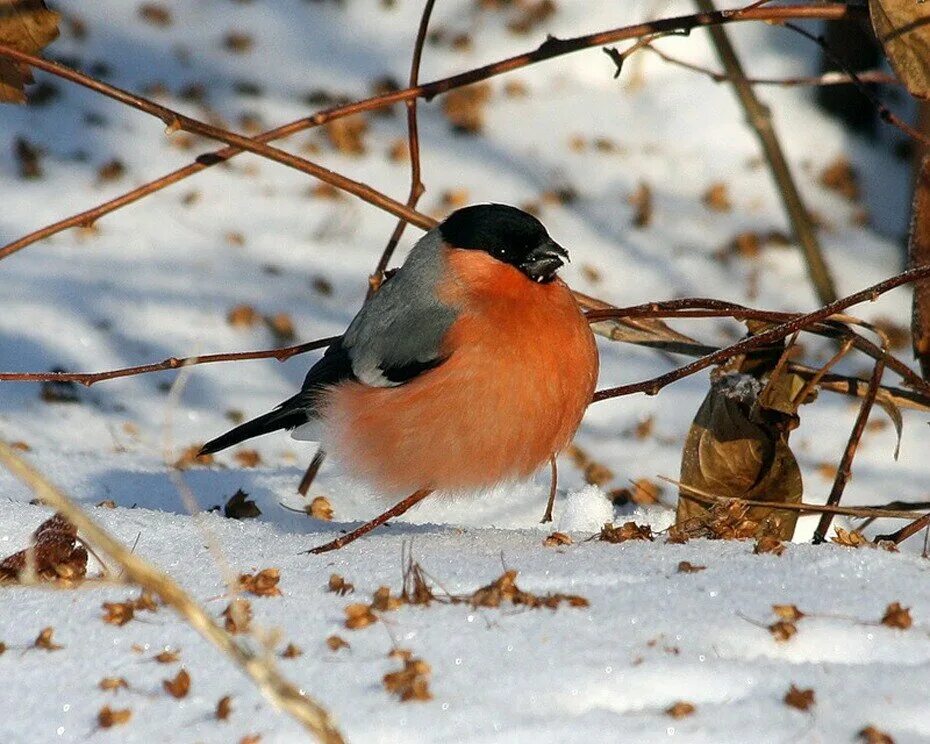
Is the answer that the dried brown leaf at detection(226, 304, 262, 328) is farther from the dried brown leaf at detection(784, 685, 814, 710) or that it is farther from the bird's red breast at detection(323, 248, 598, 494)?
the dried brown leaf at detection(784, 685, 814, 710)

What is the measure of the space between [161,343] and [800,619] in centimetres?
347

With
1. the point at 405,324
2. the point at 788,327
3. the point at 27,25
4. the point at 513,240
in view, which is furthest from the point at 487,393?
the point at 27,25

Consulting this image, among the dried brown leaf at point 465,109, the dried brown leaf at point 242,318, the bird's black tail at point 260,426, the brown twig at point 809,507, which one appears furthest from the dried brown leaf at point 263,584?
the dried brown leaf at point 465,109

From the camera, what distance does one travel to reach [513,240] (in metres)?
3.25

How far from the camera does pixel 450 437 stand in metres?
3.08

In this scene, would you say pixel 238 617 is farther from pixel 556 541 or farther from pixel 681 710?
pixel 556 541

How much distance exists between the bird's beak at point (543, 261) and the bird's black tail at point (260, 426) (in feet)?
2.53

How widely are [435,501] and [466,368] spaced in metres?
1.08

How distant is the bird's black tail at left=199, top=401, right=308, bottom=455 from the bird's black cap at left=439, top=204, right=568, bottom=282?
70 centimetres

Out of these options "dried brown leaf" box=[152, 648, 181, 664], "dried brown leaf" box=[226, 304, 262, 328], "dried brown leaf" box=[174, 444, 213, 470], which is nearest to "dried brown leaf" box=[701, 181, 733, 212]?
"dried brown leaf" box=[226, 304, 262, 328]

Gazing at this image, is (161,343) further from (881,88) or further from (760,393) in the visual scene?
(881,88)

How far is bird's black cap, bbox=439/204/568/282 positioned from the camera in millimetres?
3227

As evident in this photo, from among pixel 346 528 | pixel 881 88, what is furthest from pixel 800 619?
pixel 881 88

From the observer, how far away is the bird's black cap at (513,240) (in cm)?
323
